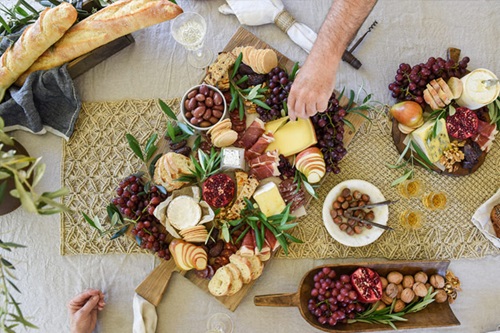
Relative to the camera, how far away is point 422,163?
4.91ft

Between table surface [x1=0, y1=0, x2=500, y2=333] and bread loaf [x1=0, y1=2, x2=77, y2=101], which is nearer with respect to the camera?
bread loaf [x1=0, y1=2, x2=77, y2=101]

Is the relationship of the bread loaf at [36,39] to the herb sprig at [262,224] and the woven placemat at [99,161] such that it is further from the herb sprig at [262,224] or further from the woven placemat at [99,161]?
the herb sprig at [262,224]

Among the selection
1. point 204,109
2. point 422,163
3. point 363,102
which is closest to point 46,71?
point 204,109

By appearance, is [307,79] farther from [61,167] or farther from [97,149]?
[61,167]

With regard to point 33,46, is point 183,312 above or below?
below

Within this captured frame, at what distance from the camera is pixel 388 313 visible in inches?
55.1

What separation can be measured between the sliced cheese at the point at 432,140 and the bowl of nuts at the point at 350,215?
22 cm

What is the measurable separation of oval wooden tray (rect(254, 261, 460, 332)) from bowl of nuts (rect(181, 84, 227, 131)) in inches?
22.9

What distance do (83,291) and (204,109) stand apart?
0.75 meters

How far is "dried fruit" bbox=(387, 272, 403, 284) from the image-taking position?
139 centimetres

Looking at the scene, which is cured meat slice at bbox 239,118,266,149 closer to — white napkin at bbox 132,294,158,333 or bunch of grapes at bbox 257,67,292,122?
bunch of grapes at bbox 257,67,292,122

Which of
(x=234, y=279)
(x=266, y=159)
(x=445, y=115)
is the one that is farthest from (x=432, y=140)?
(x=234, y=279)

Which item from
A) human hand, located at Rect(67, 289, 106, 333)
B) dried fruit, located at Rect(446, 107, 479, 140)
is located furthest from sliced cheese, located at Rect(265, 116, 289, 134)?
human hand, located at Rect(67, 289, 106, 333)

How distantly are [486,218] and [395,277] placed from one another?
41cm
